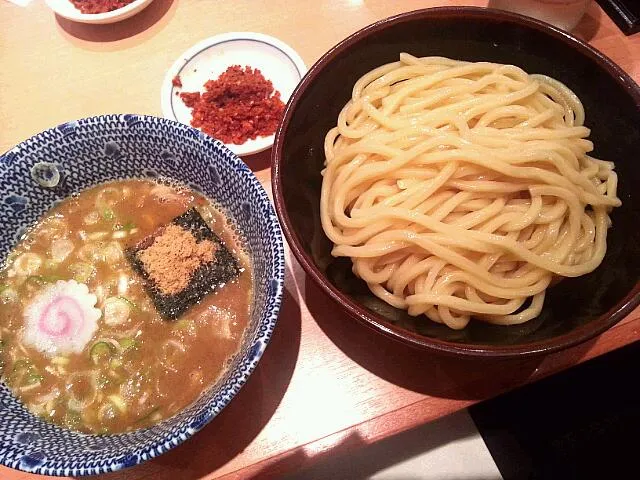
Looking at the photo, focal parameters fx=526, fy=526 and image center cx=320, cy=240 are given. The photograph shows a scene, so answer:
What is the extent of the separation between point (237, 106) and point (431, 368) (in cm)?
113

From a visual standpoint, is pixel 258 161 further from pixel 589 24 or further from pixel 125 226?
pixel 589 24

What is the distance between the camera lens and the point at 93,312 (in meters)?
1.39

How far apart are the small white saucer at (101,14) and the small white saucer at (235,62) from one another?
30 centimetres

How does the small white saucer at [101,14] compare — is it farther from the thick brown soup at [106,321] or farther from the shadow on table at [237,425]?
the shadow on table at [237,425]

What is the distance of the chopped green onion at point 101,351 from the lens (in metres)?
1.35

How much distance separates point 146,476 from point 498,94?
1.38 m

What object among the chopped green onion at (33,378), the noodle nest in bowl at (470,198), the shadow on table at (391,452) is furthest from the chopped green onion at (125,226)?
the shadow on table at (391,452)

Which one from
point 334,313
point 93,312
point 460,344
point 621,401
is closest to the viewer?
point 460,344

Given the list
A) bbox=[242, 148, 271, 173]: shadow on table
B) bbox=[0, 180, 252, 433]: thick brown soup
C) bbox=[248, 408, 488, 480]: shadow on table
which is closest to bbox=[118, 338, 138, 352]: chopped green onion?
bbox=[0, 180, 252, 433]: thick brown soup

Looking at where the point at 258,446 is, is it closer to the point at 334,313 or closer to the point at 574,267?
the point at 334,313

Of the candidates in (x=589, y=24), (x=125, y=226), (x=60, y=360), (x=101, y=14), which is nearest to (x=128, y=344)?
(x=60, y=360)

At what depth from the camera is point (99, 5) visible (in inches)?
84.7

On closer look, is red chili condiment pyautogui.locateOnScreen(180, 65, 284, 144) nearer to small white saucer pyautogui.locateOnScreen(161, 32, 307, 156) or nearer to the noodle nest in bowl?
small white saucer pyautogui.locateOnScreen(161, 32, 307, 156)

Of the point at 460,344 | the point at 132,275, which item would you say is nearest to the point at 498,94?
the point at 460,344
